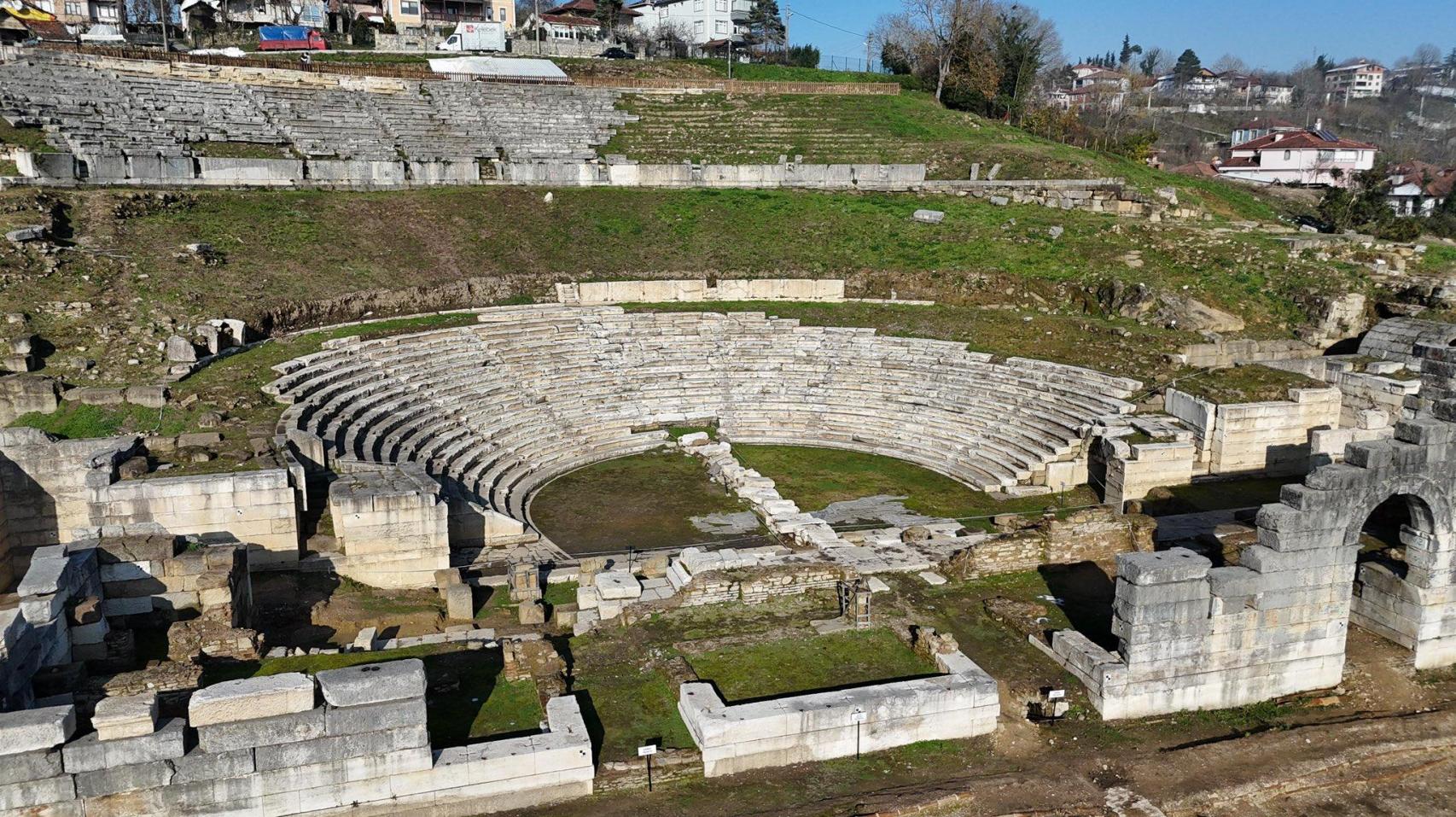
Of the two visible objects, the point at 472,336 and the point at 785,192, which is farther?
the point at 785,192

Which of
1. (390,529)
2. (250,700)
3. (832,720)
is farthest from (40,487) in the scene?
(832,720)

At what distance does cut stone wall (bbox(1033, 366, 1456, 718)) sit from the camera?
42.2ft

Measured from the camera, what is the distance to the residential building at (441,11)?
63906mm

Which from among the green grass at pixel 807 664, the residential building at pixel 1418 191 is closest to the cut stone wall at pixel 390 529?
the green grass at pixel 807 664

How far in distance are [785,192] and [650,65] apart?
16249 mm

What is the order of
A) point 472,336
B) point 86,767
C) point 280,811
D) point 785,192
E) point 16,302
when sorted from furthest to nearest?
point 785,192 → point 472,336 → point 16,302 → point 280,811 → point 86,767

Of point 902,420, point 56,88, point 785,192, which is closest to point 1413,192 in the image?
point 785,192

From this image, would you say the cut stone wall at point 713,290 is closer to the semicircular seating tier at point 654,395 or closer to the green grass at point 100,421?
the semicircular seating tier at point 654,395

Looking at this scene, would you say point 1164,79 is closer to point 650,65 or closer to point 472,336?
point 650,65

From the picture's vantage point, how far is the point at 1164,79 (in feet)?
465

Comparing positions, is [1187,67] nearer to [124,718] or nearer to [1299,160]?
[1299,160]

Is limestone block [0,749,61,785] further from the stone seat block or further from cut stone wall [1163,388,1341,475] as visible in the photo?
cut stone wall [1163,388,1341,475]

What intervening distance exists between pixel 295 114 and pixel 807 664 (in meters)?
34.4

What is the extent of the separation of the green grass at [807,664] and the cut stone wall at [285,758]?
2.57 m
